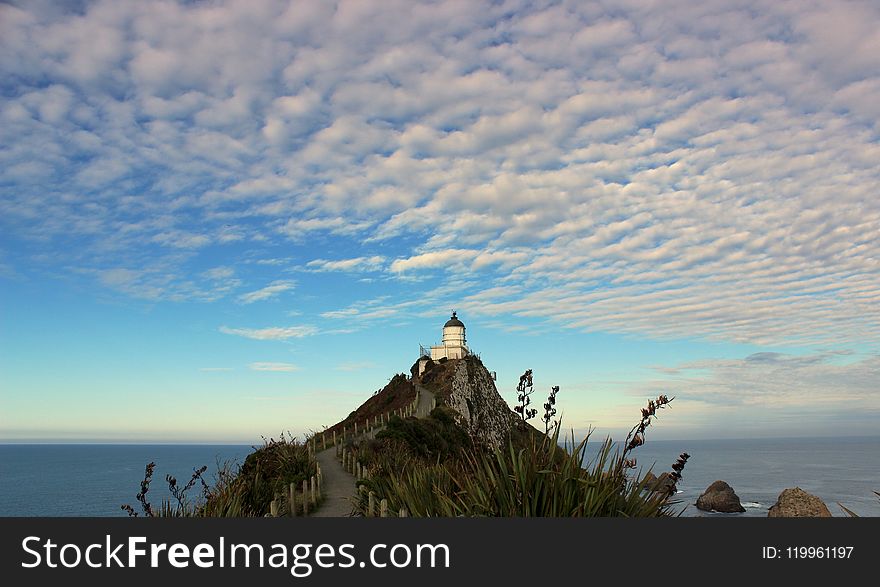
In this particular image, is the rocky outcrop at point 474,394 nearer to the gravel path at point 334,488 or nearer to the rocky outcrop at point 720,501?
the rocky outcrop at point 720,501

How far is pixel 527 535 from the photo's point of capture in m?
4.47

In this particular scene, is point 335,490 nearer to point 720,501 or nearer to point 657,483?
point 657,483

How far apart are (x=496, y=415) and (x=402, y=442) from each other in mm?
44617

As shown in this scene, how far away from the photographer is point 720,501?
210 ft

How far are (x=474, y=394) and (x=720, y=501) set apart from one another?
29381 millimetres

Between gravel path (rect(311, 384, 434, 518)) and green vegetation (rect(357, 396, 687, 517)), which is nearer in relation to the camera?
green vegetation (rect(357, 396, 687, 517))

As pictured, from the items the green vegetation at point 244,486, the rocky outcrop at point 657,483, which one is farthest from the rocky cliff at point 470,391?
the rocky outcrop at point 657,483

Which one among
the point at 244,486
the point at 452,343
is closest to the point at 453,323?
the point at 452,343

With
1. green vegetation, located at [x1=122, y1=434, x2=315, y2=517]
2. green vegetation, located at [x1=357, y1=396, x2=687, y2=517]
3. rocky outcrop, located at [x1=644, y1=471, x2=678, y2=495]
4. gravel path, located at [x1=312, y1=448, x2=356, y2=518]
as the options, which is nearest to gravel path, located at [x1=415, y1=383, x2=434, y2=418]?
gravel path, located at [x1=312, y1=448, x2=356, y2=518]

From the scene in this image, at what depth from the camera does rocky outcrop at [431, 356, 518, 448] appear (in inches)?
2306

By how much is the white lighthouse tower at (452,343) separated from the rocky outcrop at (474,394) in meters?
2.24

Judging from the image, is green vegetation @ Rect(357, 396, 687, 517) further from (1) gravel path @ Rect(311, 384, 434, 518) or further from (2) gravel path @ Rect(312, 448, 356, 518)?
(2) gravel path @ Rect(312, 448, 356, 518)

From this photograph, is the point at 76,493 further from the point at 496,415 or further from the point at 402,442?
the point at 402,442

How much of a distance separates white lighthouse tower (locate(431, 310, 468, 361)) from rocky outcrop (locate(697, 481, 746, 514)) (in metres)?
33.9
